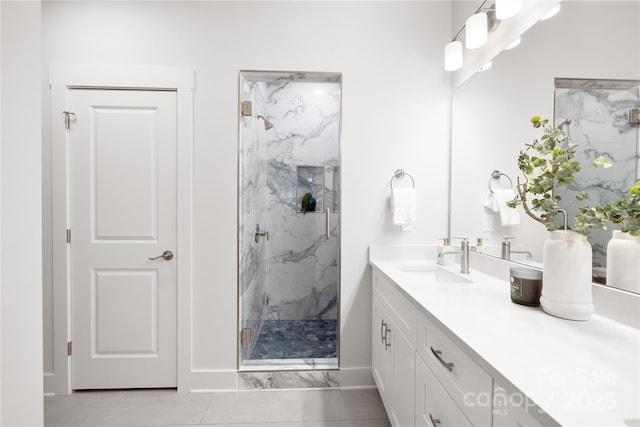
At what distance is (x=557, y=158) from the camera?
44.9 inches

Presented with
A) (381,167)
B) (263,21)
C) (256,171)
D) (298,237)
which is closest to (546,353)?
(381,167)

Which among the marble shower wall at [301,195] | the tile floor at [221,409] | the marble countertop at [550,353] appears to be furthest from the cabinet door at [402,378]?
the marble shower wall at [301,195]

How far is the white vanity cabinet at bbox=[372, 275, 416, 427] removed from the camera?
56.2 inches

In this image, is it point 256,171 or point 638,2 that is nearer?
point 638,2

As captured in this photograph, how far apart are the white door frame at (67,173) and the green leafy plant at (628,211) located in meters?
2.15

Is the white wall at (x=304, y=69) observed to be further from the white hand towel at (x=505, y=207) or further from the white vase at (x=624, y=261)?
the white vase at (x=624, y=261)

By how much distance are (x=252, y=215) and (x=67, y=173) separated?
131 centimetres

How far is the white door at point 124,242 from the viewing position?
2.22 m

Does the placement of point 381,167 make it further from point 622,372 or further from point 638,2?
point 622,372

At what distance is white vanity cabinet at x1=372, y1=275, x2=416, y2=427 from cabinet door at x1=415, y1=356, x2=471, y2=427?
0.25 feet

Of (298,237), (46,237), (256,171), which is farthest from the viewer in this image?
(298,237)

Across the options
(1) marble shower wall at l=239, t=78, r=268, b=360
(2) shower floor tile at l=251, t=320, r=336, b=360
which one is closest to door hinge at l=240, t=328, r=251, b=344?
(1) marble shower wall at l=239, t=78, r=268, b=360

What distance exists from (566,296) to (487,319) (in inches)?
10.4

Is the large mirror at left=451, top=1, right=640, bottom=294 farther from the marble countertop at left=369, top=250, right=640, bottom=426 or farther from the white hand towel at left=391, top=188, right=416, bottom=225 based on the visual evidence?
the marble countertop at left=369, top=250, right=640, bottom=426
